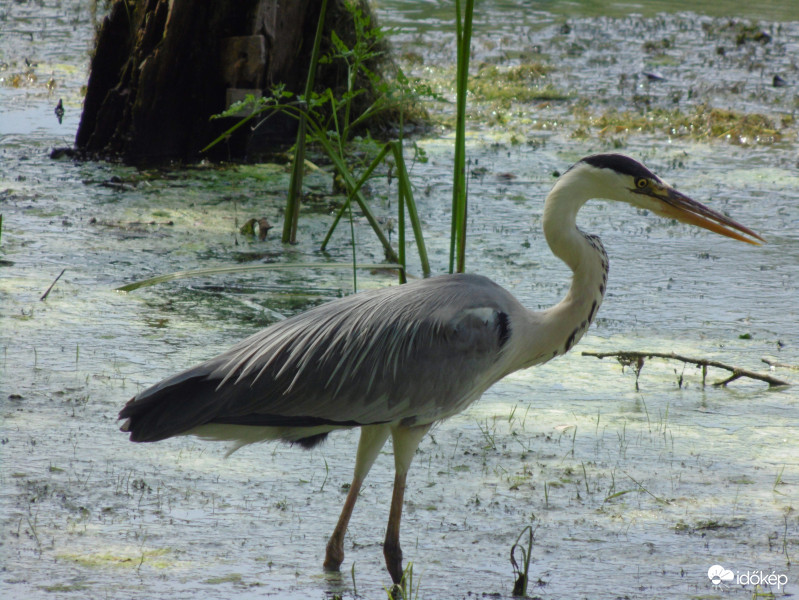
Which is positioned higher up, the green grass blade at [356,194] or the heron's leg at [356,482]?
the green grass blade at [356,194]

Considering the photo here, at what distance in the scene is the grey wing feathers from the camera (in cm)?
354

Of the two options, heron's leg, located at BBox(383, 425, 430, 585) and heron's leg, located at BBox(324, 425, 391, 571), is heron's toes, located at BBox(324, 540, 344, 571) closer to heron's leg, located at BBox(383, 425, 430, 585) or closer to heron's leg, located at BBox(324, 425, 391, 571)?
heron's leg, located at BBox(324, 425, 391, 571)

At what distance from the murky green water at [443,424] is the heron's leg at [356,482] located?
0.08 metres

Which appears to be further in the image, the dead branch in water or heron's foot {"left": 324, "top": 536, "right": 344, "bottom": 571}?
the dead branch in water

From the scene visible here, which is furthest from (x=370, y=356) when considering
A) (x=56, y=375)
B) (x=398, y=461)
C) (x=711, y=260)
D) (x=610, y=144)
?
(x=610, y=144)

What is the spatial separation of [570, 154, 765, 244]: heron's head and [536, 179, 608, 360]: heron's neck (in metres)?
0.07

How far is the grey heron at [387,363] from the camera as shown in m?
3.49

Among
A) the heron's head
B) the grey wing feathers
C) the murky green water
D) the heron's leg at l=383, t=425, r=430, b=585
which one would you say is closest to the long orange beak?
the heron's head

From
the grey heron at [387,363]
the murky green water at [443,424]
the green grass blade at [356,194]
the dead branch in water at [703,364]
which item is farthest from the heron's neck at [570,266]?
the green grass blade at [356,194]

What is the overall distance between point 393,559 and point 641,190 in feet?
5.23

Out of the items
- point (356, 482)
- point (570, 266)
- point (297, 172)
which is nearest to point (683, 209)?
point (570, 266)

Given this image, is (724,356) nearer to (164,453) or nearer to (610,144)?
(164,453)

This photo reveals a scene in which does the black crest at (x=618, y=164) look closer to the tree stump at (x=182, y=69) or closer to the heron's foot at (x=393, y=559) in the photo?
the heron's foot at (x=393, y=559)

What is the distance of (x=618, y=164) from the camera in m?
3.96
